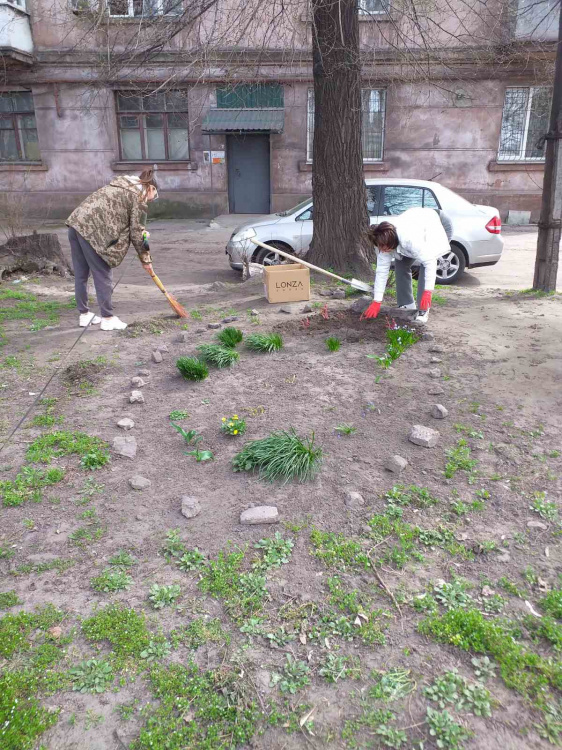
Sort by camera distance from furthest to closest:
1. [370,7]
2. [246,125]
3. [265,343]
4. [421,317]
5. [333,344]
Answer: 1. [246,125]
2. [370,7]
3. [421,317]
4. [265,343]
5. [333,344]

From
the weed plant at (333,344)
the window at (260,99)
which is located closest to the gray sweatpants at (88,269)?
the weed plant at (333,344)

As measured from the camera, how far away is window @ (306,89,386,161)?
652 inches

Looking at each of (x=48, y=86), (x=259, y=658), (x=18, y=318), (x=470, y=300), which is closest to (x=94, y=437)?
(x=259, y=658)

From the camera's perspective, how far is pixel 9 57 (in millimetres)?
15555

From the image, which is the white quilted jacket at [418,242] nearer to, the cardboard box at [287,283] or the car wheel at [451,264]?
the cardboard box at [287,283]

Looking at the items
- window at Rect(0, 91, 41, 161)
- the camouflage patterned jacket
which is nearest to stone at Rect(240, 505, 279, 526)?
the camouflage patterned jacket

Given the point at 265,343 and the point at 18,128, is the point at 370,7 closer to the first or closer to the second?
the point at 18,128

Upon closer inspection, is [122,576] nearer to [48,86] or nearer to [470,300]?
[470,300]

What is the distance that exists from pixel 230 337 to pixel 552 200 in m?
4.43

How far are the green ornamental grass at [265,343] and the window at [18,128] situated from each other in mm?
15605

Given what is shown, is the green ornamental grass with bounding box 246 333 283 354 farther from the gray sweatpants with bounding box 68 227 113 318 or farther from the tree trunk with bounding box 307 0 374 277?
the tree trunk with bounding box 307 0 374 277

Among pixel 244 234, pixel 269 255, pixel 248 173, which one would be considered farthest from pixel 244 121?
pixel 269 255

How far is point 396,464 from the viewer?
11.6 feet

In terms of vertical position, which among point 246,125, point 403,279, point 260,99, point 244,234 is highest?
point 260,99
